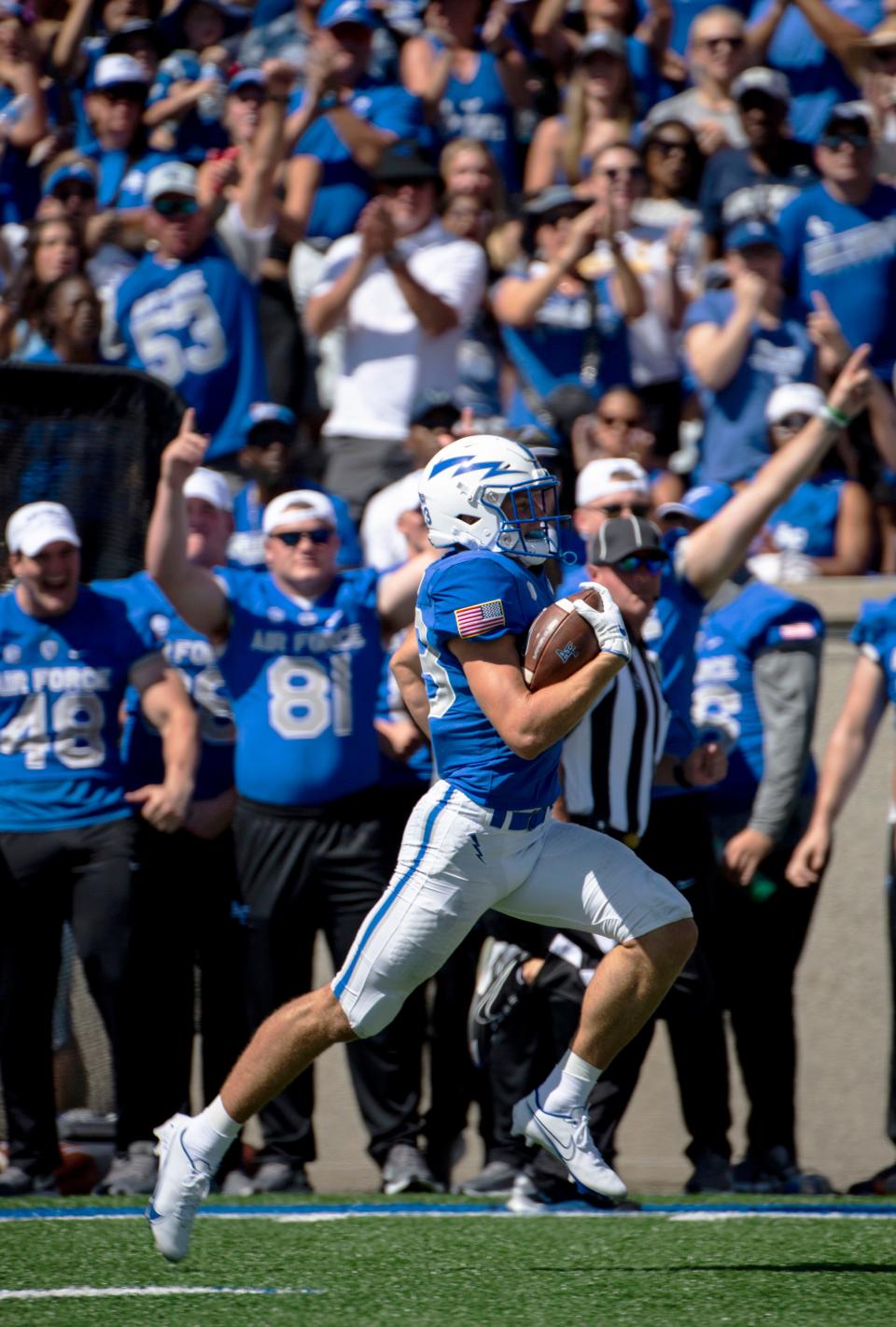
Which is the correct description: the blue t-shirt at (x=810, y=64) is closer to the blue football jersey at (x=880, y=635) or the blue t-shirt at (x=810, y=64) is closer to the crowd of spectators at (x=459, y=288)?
the crowd of spectators at (x=459, y=288)

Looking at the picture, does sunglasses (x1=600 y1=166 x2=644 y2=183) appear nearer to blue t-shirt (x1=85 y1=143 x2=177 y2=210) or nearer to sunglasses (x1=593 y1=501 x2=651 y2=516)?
blue t-shirt (x1=85 y1=143 x2=177 y2=210)

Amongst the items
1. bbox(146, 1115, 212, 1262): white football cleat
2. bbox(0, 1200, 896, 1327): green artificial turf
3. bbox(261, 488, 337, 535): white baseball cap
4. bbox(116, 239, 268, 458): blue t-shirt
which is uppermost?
bbox(116, 239, 268, 458): blue t-shirt

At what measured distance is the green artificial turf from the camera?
13.3ft

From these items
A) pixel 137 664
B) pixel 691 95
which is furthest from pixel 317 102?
pixel 137 664

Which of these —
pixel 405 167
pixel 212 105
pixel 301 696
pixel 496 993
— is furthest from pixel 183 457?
pixel 212 105

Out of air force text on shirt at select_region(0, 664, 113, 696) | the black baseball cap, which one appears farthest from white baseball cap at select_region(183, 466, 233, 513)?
the black baseball cap

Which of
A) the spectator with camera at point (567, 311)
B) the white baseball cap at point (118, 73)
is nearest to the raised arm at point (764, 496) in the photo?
the spectator with camera at point (567, 311)

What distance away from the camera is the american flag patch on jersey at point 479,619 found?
4391mm

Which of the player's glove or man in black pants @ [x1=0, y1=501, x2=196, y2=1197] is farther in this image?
man in black pants @ [x1=0, y1=501, x2=196, y2=1197]

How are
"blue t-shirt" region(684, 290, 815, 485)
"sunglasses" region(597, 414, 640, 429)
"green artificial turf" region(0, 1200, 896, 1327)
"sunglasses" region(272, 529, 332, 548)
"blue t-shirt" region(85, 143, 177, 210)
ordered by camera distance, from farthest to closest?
"blue t-shirt" region(85, 143, 177, 210) → "blue t-shirt" region(684, 290, 815, 485) → "sunglasses" region(597, 414, 640, 429) → "sunglasses" region(272, 529, 332, 548) → "green artificial turf" region(0, 1200, 896, 1327)

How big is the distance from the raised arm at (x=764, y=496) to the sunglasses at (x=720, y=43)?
4595 millimetres

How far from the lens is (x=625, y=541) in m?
5.93

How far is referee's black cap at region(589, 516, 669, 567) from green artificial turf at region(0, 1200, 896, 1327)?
1.88 metres

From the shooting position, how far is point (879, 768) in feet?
25.3
